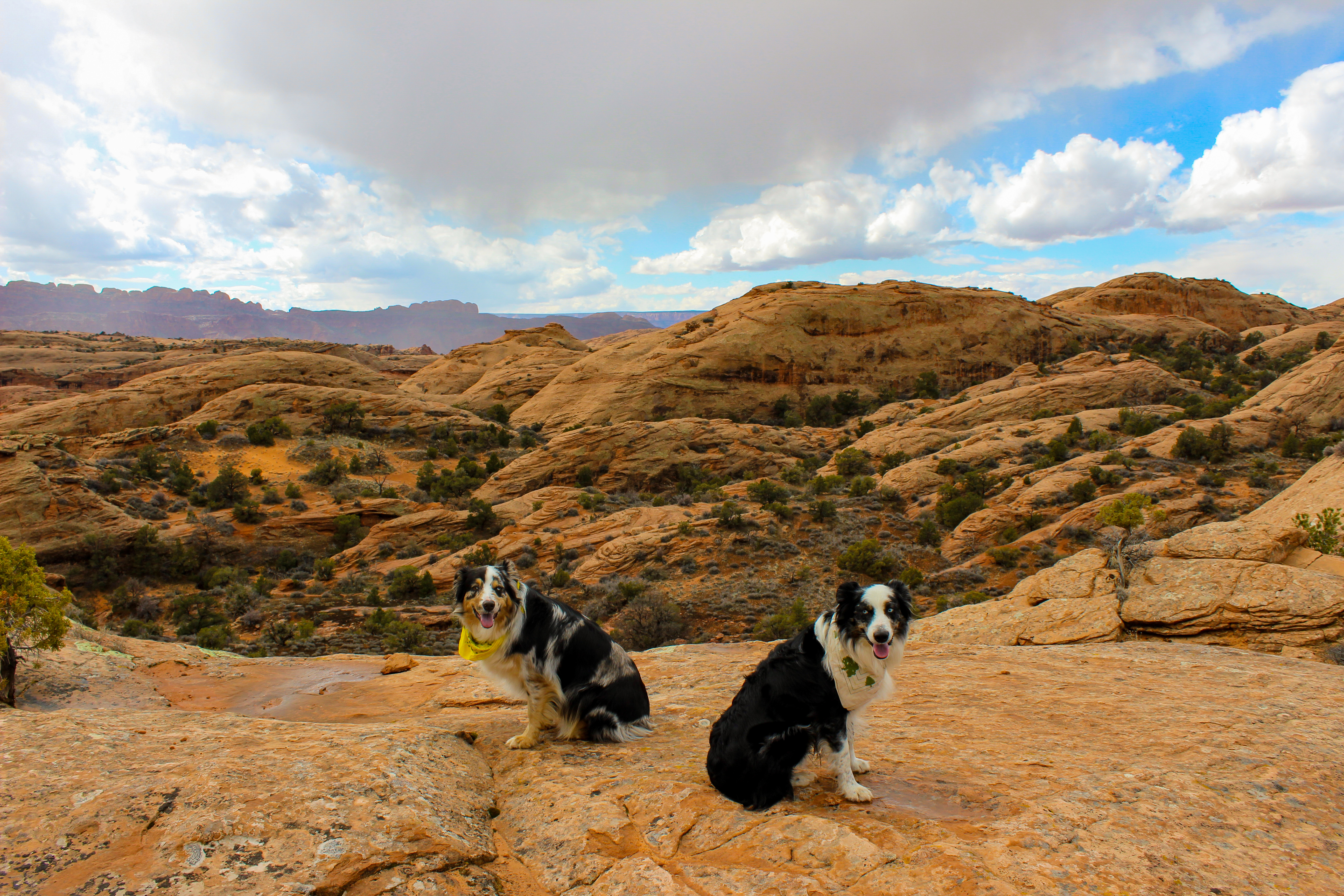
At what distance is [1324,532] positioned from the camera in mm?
10602

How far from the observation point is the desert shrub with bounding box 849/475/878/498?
85.1 ft

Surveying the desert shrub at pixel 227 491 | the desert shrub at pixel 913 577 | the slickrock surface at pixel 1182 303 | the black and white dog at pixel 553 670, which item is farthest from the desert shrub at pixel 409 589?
the slickrock surface at pixel 1182 303

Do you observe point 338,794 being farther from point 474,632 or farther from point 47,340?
point 47,340

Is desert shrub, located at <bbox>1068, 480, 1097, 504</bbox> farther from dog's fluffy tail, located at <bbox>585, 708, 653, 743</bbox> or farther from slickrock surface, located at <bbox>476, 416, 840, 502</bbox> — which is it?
dog's fluffy tail, located at <bbox>585, 708, 653, 743</bbox>

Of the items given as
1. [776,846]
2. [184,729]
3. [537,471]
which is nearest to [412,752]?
[184,729]

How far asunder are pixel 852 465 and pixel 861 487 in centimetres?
454

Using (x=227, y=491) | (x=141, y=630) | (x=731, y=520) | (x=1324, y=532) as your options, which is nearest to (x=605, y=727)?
(x=1324, y=532)

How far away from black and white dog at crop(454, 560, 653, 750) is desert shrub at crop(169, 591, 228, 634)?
51.8 feet

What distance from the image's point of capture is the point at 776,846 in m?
3.37

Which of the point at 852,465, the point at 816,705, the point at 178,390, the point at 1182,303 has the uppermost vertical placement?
the point at 1182,303

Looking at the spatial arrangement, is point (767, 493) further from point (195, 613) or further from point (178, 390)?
point (178, 390)

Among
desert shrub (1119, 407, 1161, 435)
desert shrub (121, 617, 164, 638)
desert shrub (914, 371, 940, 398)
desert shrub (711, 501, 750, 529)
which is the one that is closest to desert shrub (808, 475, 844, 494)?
desert shrub (711, 501, 750, 529)

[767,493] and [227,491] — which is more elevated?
[767,493]

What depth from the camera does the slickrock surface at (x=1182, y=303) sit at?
233ft
